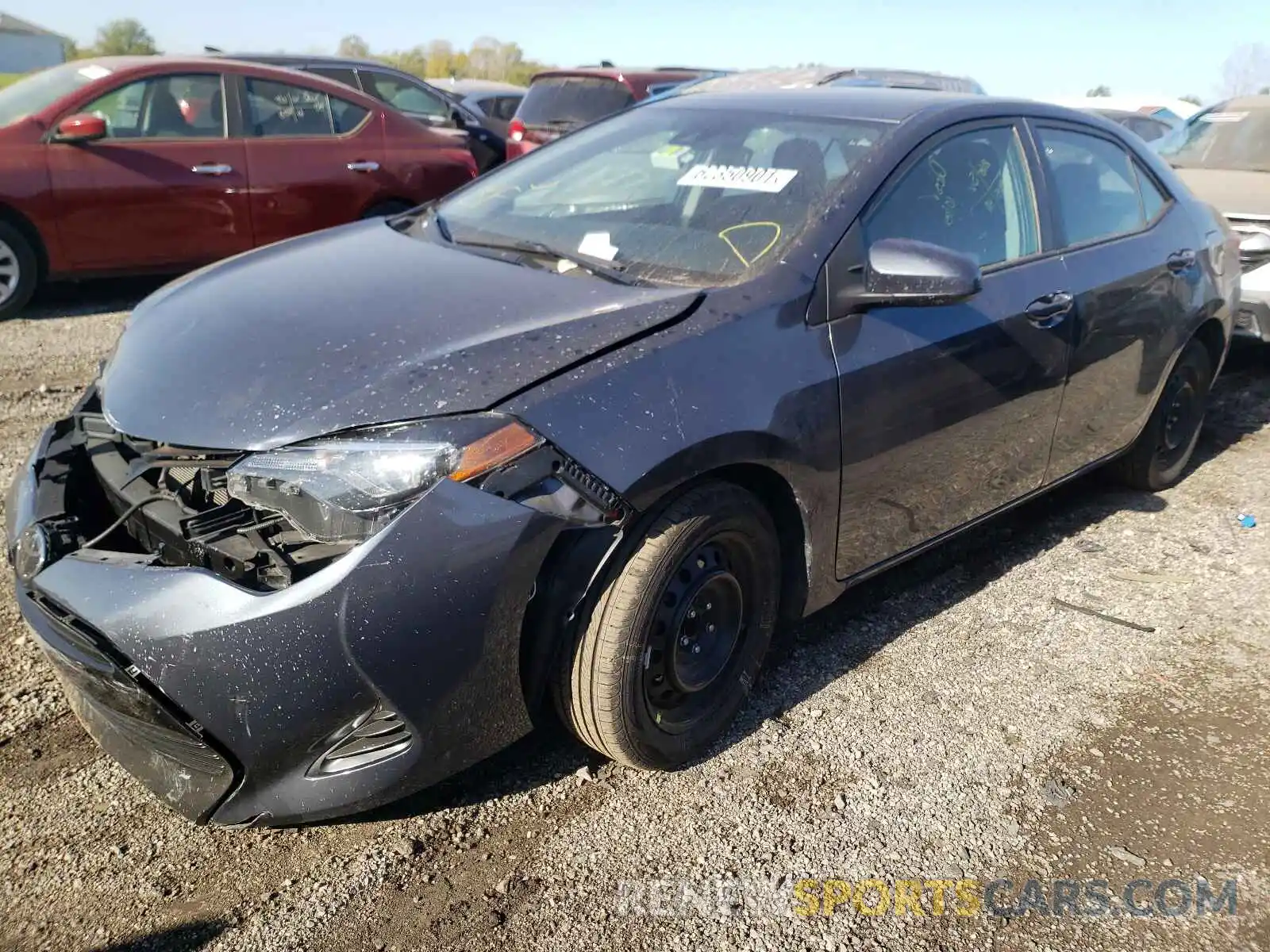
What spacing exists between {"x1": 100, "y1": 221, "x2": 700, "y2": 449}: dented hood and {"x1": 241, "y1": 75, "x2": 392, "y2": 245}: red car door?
459 cm

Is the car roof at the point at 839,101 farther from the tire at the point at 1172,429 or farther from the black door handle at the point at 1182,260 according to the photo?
the tire at the point at 1172,429

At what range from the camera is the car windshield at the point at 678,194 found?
2873mm

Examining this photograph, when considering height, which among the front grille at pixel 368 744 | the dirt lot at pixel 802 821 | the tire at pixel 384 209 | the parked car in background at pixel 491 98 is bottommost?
the dirt lot at pixel 802 821

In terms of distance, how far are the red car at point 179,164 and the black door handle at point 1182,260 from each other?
5.44 m

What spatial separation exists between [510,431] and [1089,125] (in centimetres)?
299

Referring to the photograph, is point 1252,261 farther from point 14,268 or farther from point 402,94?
point 402,94

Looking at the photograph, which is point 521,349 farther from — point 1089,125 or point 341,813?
point 1089,125

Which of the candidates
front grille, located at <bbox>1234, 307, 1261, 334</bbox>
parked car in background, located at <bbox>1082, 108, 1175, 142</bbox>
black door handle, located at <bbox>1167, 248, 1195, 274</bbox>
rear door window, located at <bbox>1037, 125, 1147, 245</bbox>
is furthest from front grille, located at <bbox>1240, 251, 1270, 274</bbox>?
parked car in background, located at <bbox>1082, 108, 1175, 142</bbox>

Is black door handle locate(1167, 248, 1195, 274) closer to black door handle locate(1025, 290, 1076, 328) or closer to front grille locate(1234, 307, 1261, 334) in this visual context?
black door handle locate(1025, 290, 1076, 328)

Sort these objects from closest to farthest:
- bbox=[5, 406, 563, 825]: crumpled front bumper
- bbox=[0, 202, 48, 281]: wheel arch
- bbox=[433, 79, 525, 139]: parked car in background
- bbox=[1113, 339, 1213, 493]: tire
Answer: bbox=[5, 406, 563, 825]: crumpled front bumper → bbox=[1113, 339, 1213, 493]: tire → bbox=[0, 202, 48, 281]: wheel arch → bbox=[433, 79, 525, 139]: parked car in background

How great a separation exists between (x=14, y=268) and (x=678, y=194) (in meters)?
5.09

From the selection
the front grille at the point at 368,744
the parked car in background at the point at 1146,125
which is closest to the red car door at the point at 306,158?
the front grille at the point at 368,744

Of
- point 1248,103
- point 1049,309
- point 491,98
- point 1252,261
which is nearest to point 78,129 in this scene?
point 1049,309

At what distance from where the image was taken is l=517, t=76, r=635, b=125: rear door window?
379 inches
